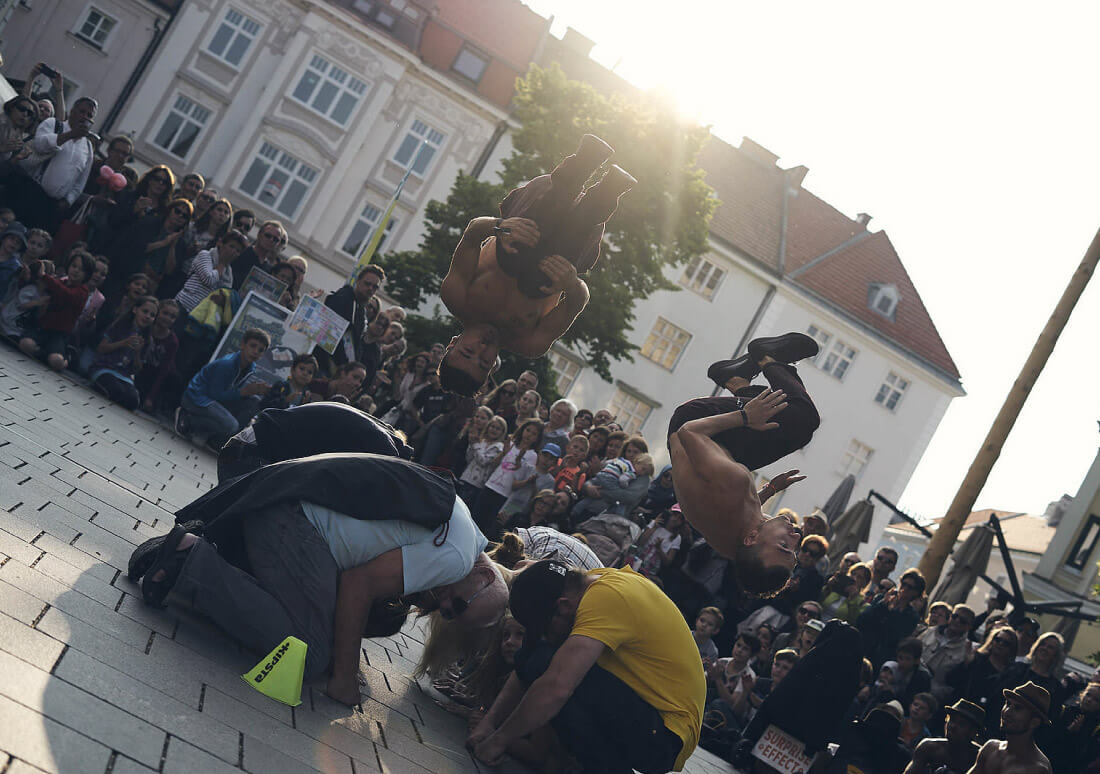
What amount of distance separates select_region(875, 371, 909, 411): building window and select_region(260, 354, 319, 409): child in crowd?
26.7 metres

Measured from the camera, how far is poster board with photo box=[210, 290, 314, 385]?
10758mm

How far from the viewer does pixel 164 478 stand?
25.6ft

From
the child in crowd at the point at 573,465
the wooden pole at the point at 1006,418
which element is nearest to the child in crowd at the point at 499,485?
the child in crowd at the point at 573,465

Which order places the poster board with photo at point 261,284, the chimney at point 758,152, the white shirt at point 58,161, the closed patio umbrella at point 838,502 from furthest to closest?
1. the chimney at point 758,152
2. the closed patio umbrella at point 838,502
3. the poster board with photo at point 261,284
4. the white shirt at point 58,161

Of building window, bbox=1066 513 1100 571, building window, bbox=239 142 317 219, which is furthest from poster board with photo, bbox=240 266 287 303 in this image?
building window, bbox=1066 513 1100 571

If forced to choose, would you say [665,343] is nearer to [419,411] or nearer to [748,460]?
[419,411]

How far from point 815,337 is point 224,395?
954 inches

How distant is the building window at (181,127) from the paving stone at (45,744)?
31583mm

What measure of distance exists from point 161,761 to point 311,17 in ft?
106

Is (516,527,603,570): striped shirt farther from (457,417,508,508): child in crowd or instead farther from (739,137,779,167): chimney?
(739,137,779,167): chimney

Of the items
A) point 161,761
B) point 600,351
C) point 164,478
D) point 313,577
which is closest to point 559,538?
point 313,577

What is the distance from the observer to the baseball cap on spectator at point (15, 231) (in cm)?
975

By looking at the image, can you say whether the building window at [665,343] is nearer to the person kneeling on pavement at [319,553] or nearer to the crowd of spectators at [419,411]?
the crowd of spectators at [419,411]

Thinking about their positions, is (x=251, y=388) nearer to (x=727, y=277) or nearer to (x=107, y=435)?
(x=107, y=435)
